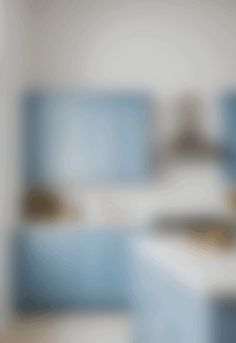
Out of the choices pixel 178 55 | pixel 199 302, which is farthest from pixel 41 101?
pixel 199 302

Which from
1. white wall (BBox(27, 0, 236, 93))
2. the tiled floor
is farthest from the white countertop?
white wall (BBox(27, 0, 236, 93))

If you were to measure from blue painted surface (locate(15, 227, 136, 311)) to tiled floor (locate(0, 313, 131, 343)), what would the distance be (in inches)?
5.3

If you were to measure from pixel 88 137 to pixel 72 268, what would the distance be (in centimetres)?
99

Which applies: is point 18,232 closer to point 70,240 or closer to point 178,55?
point 70,240

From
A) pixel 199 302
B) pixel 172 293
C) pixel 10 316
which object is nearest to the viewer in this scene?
pixel 199 302

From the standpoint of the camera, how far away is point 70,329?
17.0ft

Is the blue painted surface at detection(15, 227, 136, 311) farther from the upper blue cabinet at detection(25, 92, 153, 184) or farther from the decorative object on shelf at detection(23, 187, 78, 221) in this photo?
the upper blue cabinet at detection(25, 92, 153, 184)

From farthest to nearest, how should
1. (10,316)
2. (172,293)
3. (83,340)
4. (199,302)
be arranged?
(10,316) → (83,340) → (172,293) → (199,302)

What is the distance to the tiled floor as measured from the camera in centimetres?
495

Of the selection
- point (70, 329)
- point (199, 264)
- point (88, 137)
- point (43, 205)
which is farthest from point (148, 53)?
point (199, 264)

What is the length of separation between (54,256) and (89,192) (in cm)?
58

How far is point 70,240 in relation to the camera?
5543 millimetres

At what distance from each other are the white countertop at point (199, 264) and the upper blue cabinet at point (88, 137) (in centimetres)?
A: 122

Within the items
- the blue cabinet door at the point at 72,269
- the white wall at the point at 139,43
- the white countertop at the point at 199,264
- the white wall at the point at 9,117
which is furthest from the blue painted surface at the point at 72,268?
the white wall at the point at 139,43
